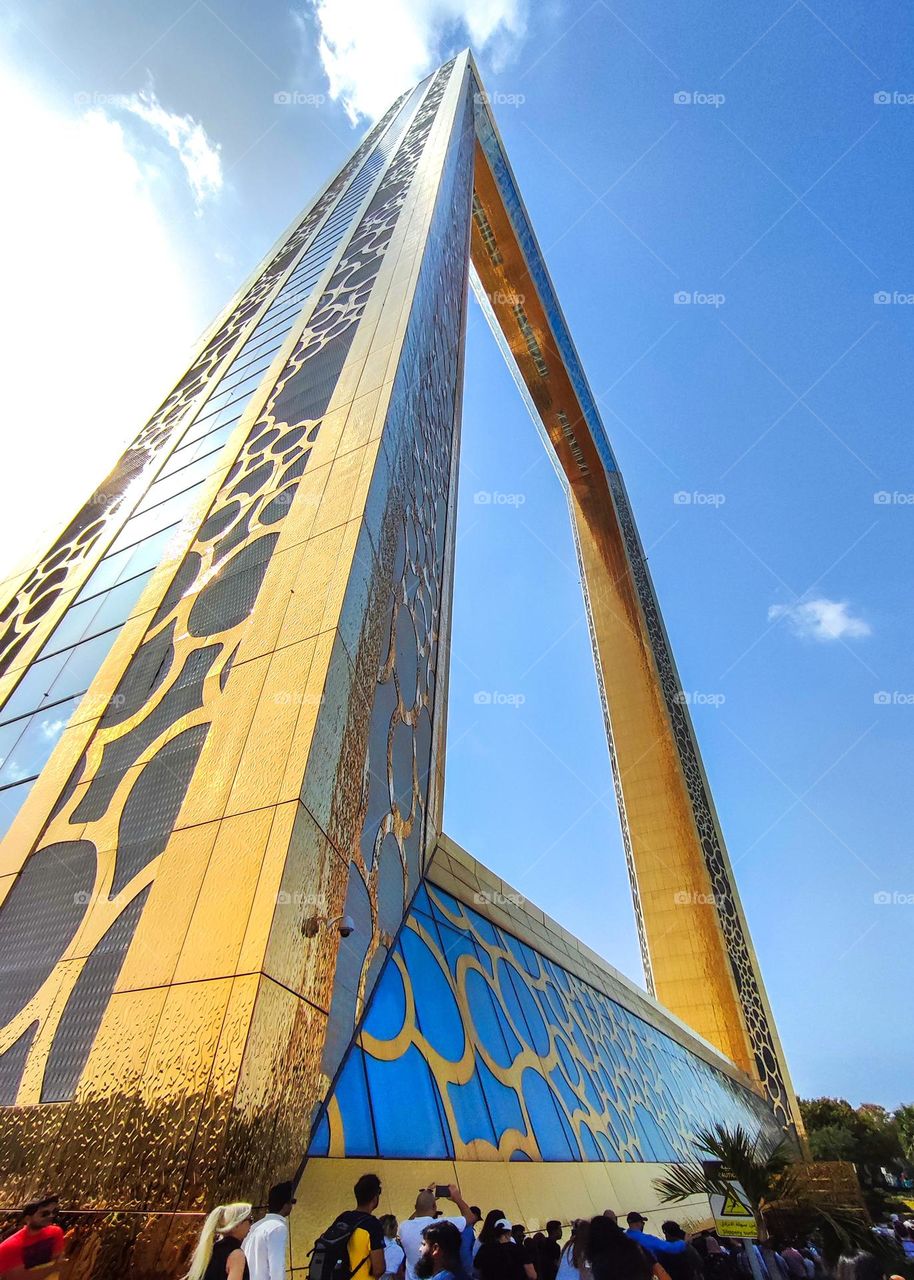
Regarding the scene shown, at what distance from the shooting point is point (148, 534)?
A: 7.49m

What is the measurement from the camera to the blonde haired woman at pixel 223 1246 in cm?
206

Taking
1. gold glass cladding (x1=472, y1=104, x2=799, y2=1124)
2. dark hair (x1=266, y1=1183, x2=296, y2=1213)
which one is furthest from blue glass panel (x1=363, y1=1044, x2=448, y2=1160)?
gold glass cladding (x1=472, y1=104, x2=799, y2=1124)

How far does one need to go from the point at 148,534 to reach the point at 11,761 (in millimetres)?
3012

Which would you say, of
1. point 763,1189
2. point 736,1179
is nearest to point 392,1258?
point 763,1189

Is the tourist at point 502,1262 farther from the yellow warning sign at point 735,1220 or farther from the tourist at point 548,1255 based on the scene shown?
the yellow warning sign at point 735,1220

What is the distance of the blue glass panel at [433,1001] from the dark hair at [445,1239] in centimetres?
193

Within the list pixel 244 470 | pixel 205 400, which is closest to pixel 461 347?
pixel 205 400

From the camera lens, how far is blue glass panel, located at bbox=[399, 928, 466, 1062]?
4.41 metres

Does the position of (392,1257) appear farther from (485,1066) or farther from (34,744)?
(34,744)

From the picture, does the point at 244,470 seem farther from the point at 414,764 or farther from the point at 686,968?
the point at 686,968

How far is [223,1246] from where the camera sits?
2182 millimetres

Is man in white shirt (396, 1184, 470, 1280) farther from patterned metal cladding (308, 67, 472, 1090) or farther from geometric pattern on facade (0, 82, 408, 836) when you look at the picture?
geometric pattern on facade (0, 82, 408, 836)

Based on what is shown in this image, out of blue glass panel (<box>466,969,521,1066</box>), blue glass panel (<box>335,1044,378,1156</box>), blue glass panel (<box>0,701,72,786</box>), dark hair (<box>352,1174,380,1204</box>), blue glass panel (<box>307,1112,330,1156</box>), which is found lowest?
dark hair (<box>352,1174,380,1204</box>)

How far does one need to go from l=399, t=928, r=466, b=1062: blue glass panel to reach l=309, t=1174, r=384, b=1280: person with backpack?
1990mm
